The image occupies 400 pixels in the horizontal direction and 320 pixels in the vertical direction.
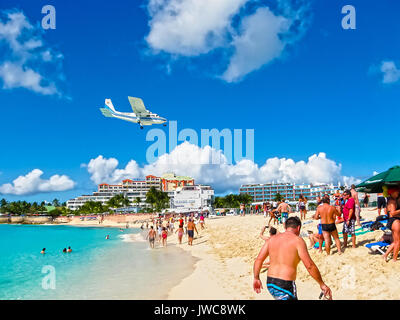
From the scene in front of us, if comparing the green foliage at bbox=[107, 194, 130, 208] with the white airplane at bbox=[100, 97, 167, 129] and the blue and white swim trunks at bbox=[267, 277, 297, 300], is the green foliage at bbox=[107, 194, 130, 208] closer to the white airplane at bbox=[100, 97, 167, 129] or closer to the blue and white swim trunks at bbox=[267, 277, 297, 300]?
the white airplane at bbox=[100, 97, 167, 129]

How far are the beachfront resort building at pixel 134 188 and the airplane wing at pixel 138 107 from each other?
127m

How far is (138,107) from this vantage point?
25.9m

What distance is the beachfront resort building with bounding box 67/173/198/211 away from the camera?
519ft

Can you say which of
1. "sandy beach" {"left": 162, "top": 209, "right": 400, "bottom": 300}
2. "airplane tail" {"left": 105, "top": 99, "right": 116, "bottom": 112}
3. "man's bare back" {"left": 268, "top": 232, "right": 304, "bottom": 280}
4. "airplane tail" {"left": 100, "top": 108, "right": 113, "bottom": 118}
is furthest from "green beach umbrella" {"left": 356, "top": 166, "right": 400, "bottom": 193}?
"airplane tail" {"left": 105, "top": 99, "right": 116, "bottom": 112}

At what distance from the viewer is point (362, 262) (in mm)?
7727

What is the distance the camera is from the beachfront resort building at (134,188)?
519 feet

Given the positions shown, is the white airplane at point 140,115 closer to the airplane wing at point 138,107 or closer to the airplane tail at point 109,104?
the airplane wing at point 138,107

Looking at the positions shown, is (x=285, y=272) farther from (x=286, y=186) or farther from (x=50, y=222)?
(x=286, y=186)

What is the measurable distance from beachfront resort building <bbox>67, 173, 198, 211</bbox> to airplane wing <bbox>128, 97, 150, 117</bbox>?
127 meters

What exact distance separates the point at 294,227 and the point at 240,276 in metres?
6.68

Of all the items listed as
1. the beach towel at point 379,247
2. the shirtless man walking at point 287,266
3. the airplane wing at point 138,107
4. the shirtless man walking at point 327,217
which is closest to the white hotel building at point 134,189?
the airplane wing at point 138,107
